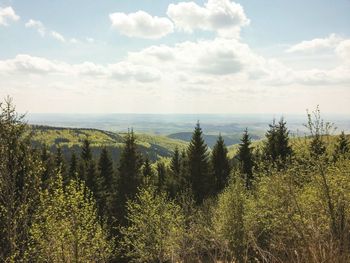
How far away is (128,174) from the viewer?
46.2 m

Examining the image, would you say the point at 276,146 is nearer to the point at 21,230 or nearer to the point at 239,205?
the point at 239,205

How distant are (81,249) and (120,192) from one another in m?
19.9

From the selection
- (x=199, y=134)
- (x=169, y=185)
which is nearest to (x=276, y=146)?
(x=199, y=134)

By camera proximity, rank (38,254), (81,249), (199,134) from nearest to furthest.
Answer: (38,254) < (81,249) < (199,134)

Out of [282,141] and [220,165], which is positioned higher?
[282,141]

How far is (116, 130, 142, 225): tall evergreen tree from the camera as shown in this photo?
4526cm

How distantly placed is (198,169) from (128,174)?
10967 mm

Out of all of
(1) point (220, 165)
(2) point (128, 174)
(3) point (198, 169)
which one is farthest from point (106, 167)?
(1) point (220, 165)

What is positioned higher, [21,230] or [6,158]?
[6,158]

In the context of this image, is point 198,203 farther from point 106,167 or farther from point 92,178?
point 106,167

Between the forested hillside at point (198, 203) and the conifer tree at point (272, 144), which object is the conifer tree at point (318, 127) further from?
the conifer tree at point (272, 144)

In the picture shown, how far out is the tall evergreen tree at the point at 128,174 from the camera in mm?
45256

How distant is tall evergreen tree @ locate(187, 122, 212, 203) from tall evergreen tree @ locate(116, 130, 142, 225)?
8.56 metres

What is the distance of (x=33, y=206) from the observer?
21859 mm
